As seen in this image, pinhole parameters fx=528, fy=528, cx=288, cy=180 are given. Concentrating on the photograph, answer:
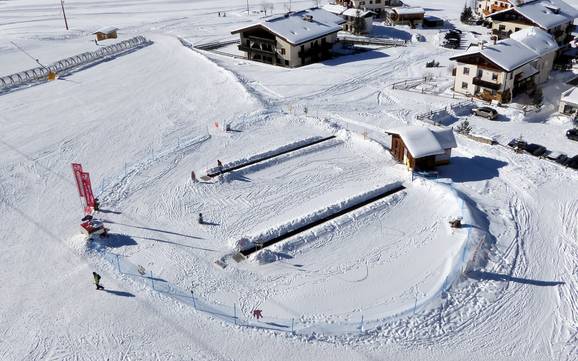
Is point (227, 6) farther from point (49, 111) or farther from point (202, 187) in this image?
point (202, 187)

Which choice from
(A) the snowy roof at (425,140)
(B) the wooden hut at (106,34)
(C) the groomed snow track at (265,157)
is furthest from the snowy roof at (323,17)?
(A) the snowy roof at (425,140)

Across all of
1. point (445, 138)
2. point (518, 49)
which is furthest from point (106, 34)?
point (445, 138)

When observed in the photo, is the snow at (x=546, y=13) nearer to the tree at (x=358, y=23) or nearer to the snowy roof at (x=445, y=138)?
the tree at (x=358, y=23)

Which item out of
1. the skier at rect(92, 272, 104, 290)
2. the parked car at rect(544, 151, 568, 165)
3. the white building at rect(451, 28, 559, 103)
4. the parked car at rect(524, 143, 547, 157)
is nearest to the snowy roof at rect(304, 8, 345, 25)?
the white building at rect(451, 28, 559, 103)

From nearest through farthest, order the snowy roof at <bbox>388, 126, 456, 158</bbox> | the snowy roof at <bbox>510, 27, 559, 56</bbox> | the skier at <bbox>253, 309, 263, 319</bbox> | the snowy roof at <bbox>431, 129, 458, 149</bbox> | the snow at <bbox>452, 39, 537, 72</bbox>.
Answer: the skier at <bbox>253, 309, 263, 319</bbox>
the snowy roof at <bbox>388, 126, 456, 158</bbox>
the snowy roof at <bbox>431, 129, 458, 149</bbox>
the snow at <bbox>452, 39, 537, 72</bbox>
the snowy roof at <bbox>510, 27, 559, 56</bbox>

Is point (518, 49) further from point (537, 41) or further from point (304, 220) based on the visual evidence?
point (304, 220)

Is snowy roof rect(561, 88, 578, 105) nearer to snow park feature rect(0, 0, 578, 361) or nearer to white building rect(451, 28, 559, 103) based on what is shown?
snow park feature rect(0, 0, 578, 361)

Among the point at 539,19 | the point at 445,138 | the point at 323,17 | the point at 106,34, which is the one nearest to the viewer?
the point at 445,138

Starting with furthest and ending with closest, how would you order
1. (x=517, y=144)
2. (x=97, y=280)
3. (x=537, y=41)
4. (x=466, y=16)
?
1. (x=466, y=16)
2. (x=537, y=41)
3. (x=517, y=144)
4. (x=97, y=280)
